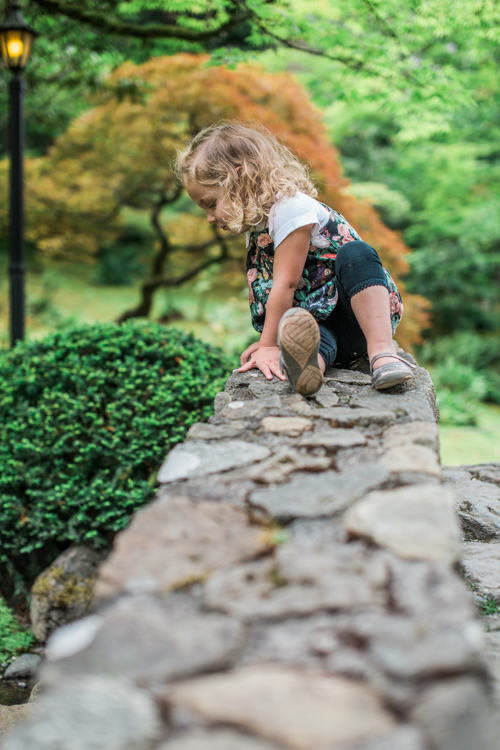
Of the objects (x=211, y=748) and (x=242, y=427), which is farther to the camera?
(x=242, y=427)

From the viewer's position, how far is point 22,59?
3.66 meters

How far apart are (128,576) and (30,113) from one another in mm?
7471

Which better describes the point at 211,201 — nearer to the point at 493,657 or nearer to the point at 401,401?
the point at 401,401

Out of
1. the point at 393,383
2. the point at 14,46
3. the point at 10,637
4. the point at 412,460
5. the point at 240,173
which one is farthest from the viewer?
the point at 14,46

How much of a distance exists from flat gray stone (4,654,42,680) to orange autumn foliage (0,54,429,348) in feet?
11.4

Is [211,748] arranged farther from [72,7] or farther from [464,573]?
[72,7]

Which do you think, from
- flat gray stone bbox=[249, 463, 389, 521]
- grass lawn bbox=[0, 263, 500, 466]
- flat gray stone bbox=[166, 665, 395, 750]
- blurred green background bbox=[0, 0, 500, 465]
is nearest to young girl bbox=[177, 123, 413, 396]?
flat gray stone bbox=[249, 463, 389, 521]

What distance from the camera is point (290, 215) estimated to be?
1889mm

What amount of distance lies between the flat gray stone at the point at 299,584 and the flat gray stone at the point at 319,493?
110mm

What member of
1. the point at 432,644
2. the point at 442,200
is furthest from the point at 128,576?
the point at 442,200

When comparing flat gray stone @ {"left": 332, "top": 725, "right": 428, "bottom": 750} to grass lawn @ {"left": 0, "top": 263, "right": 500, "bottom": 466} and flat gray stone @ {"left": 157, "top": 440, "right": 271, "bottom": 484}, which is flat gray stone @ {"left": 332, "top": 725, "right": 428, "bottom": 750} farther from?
grass lawn @ {"left": 0, "top": 263, "right": 500, "bottom": 466}

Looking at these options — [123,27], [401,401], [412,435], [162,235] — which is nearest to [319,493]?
[412,435]

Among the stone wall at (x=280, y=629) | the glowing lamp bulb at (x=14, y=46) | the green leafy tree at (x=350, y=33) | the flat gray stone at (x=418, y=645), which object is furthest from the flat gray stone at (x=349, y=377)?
the glowing lamp bulb at (x=14, y=46)

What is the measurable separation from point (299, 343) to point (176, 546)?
0.75 meters
